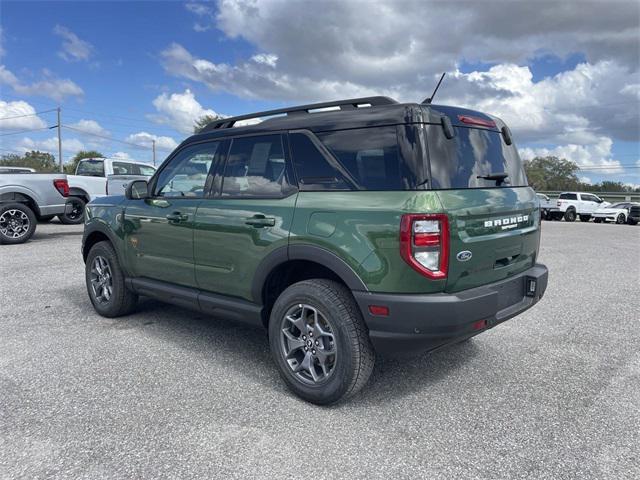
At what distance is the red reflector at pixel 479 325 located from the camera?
2840 mm

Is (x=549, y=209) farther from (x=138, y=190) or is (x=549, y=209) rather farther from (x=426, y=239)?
(x=426, y=239)

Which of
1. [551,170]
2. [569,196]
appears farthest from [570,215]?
[551,170]

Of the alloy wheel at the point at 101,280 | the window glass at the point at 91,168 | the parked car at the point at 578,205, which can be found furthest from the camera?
the parked car at the point at 578,205

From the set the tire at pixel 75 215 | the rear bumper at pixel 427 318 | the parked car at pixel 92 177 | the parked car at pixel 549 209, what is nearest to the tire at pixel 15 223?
the parked car at pixel 92 177

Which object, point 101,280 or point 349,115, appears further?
point 101,280

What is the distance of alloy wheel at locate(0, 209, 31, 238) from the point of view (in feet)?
31.6

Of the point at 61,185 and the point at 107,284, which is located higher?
the point at 61,185

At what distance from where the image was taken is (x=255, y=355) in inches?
152

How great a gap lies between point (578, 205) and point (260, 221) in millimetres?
29010

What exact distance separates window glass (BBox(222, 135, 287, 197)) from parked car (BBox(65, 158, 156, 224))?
1075cm

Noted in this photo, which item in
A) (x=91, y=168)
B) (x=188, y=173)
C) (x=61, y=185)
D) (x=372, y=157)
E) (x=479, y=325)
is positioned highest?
(x=91, y=168)

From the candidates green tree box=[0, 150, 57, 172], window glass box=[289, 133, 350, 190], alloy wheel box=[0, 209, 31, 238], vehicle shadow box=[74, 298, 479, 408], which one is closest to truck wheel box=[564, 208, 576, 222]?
vehicle shadow box=[74, 298, 479, 408]

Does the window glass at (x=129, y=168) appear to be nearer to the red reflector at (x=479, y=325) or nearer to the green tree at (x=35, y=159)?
the red reflector at (x=479, y=325)

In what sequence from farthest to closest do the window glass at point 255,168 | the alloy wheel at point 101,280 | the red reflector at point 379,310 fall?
1. the alloy wheel at point 101,280
2. the window glass at point 255,168
3. the red reflector at point 379,310
